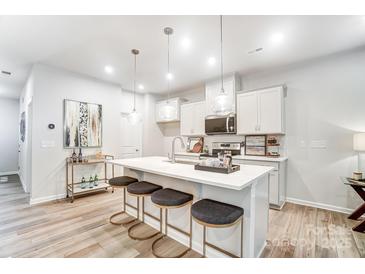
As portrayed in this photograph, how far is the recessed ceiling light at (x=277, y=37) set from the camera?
2379 millimetres

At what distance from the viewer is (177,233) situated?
212 centimetres

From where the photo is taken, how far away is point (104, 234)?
2.25 metres

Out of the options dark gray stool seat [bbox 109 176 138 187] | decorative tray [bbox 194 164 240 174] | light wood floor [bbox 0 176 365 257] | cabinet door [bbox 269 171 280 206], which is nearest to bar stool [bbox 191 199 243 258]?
decorative tray [bbox 194 164 240 174]

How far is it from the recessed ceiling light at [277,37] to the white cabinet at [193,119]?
213 centimetres

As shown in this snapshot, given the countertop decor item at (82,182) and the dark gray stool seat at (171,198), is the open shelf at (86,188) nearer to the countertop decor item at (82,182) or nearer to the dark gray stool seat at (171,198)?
the countertop decor item at (82,182)

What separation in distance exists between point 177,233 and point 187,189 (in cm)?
60

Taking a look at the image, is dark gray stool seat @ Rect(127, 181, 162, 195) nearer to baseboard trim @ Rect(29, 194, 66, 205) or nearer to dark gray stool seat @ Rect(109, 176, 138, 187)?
dark gray stool seat @ Rect(109, 176, 138, 187)

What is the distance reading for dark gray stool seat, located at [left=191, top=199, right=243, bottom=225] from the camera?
1383mm

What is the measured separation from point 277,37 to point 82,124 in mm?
4215

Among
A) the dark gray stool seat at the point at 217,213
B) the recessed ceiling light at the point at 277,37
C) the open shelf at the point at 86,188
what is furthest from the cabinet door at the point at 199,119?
the dark gray stool seat at the point at 217,213

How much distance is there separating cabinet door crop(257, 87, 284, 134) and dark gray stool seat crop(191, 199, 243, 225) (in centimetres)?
232
